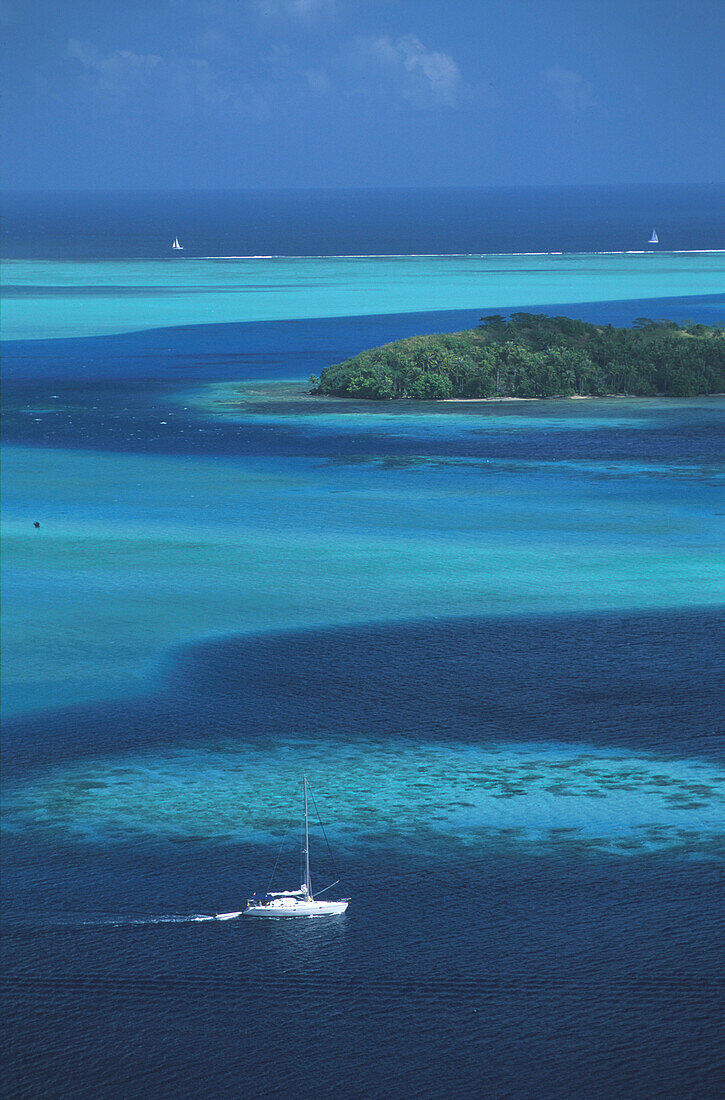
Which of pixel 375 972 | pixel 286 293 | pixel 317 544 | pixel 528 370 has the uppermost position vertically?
pixel 286 293

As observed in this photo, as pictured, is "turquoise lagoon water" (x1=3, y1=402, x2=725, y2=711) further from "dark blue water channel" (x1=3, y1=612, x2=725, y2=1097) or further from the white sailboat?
the white sailboat

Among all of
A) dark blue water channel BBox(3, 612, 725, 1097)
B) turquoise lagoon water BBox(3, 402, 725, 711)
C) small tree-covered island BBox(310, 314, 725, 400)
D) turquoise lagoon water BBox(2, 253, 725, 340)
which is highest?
turquoise lagoon water BBox(2, 253, 725, 340)

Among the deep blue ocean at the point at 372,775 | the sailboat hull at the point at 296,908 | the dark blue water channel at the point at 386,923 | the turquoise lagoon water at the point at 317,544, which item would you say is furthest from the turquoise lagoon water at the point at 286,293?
the sailboat hull at the point at 296,908

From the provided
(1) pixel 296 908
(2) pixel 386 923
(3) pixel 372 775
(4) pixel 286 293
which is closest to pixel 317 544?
(3) pixel 372 775

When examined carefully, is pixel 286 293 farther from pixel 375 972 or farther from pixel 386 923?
pixel 375 972

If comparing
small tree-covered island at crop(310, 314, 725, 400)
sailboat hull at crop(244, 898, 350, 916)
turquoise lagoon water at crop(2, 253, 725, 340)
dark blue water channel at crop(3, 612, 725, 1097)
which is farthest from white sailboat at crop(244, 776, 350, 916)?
turquoise lagoon water at crop(2, 253, 725, 340)

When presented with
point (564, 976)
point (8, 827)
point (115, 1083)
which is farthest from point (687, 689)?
point (115, 1083)

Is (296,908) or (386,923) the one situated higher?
(296,908)
